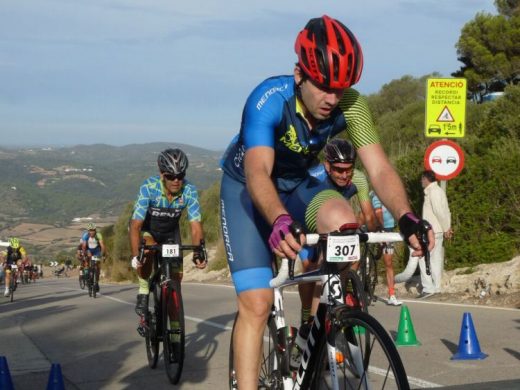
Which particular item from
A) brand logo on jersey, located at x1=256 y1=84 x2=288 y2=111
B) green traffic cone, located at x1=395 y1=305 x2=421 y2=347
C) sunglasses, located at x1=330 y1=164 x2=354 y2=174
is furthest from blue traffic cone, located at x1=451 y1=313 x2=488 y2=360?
brand logo on jersey, located at x1=256 y1=84 x2=288 y2=111

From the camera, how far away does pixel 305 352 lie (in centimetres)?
432

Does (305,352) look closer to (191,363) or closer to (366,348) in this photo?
(366,348)

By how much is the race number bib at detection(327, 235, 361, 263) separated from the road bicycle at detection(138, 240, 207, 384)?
426cm

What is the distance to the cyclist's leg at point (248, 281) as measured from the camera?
15.6ft

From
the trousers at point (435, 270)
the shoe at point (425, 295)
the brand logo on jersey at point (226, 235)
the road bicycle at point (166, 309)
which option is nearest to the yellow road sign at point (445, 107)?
the trousers at point (435, 270)

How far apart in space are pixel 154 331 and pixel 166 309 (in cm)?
29

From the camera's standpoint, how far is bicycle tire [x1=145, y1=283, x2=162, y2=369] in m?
8.70

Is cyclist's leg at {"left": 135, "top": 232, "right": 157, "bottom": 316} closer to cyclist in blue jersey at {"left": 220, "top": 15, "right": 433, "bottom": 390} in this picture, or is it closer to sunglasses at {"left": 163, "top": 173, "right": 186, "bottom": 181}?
sunglasses at {"left": 163, "top": 173, "right": 186, "bottom": 181}

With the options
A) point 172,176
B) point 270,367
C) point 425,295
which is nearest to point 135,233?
point 172,176

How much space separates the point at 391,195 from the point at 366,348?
33.0 inches

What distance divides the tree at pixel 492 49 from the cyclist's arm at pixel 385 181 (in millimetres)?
37502

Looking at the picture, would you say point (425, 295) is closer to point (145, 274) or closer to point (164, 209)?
point (145, 274)

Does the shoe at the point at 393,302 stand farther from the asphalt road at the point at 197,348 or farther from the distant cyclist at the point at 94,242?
the distant cyclist at the point at 94,242

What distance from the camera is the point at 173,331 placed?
328 inches
